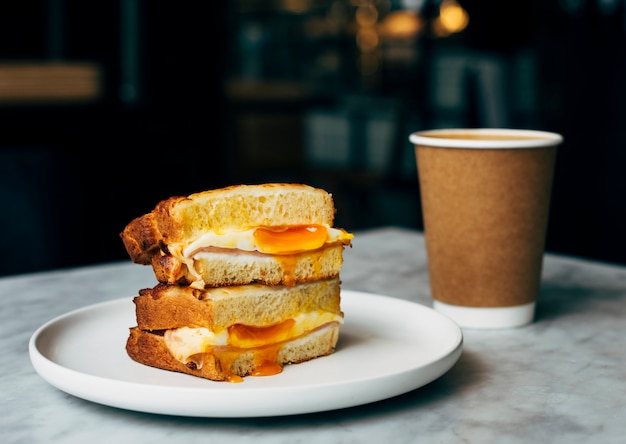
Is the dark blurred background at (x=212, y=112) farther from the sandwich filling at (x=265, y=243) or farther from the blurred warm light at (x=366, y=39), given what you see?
the blurred warm light at (x=366, y=39)

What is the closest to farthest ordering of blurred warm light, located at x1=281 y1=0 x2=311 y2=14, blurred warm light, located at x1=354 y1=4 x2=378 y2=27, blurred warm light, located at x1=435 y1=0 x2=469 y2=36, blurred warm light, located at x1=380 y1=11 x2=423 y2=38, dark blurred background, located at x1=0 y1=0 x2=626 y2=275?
dark blurred background, located at x1=0 y1=0 x2=626 y2=275 < blurred warm light, located at x1=435 y1=0 x2=469 y2=36 < blurred warm light, located at x1=380 y1=11 x2=423 y2=38 < blurred warm light, located at x1=354 y1=4 x2=378 y2=27 < blurred warm light, located at x1=281 y1=0 x2=311 y2=14

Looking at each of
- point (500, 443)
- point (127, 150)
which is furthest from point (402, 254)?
point (127, 150)

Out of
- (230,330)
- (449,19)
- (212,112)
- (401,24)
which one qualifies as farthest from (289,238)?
(401,24)

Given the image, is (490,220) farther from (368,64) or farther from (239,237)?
(368,64)

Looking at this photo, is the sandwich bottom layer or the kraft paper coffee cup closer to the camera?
the sandwich bottom layer

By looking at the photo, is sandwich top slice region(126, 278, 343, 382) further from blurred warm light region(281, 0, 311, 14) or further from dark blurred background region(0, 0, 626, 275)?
blurred warm light region(281, 0, 311, 14)

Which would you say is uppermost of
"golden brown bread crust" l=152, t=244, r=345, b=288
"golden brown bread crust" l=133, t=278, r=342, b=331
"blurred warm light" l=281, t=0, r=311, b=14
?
"blurred warm light" l=281, t=0, r=311, b=14

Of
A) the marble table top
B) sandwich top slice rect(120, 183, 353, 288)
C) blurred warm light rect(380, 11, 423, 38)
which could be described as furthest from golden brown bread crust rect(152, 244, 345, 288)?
blurred warm light rect(380, 11, 423, 38)
